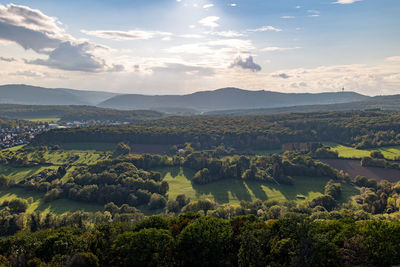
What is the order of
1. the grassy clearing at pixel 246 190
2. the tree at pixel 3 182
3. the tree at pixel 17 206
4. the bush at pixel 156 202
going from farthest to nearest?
the tree at pixel 3 182
the grassy clearing at pixel 246 190
the bush at pixel 156 202
the tree at pixel 17 206

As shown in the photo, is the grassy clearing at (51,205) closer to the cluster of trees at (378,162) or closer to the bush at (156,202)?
the bush at (156,202)

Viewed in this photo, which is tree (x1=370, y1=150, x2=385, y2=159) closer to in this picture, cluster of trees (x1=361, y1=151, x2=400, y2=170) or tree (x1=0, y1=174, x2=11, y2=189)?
cluster of trees (x1=361, y1=151, x2=400, y2=170)

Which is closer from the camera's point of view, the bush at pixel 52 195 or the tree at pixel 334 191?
the tree at pixel 334 191

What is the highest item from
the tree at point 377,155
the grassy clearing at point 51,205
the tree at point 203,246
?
the tree at point 203,246

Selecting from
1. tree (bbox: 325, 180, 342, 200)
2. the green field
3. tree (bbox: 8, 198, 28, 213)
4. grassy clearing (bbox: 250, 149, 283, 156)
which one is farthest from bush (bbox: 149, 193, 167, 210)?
the green field

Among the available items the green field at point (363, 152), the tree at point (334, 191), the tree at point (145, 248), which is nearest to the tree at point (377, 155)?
the green field at point (363, 152)

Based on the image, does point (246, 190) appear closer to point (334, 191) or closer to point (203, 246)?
point (334, 191)

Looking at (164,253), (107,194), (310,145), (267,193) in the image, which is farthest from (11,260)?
(310,145)

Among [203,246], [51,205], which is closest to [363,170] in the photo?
[203,246]
